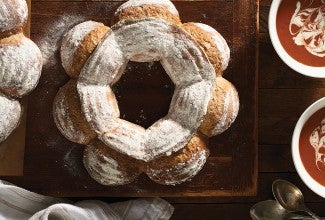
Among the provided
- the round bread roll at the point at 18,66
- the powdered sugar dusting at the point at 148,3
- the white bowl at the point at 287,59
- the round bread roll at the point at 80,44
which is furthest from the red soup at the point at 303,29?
the round bread roll at the point at 18,66

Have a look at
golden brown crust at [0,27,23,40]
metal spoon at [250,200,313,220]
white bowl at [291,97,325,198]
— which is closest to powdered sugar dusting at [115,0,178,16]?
Answer: golden brown crust at [0,27,23,40]

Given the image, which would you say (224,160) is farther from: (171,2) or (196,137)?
(171,2)

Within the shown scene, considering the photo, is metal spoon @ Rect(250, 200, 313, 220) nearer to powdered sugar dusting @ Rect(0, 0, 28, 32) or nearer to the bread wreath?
the bread wreath

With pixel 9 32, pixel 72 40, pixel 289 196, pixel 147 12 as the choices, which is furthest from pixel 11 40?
pixel 289 196

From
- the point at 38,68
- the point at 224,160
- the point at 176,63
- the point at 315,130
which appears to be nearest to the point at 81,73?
the point at 38,68

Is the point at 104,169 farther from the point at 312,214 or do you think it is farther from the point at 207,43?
the point at 312,214
